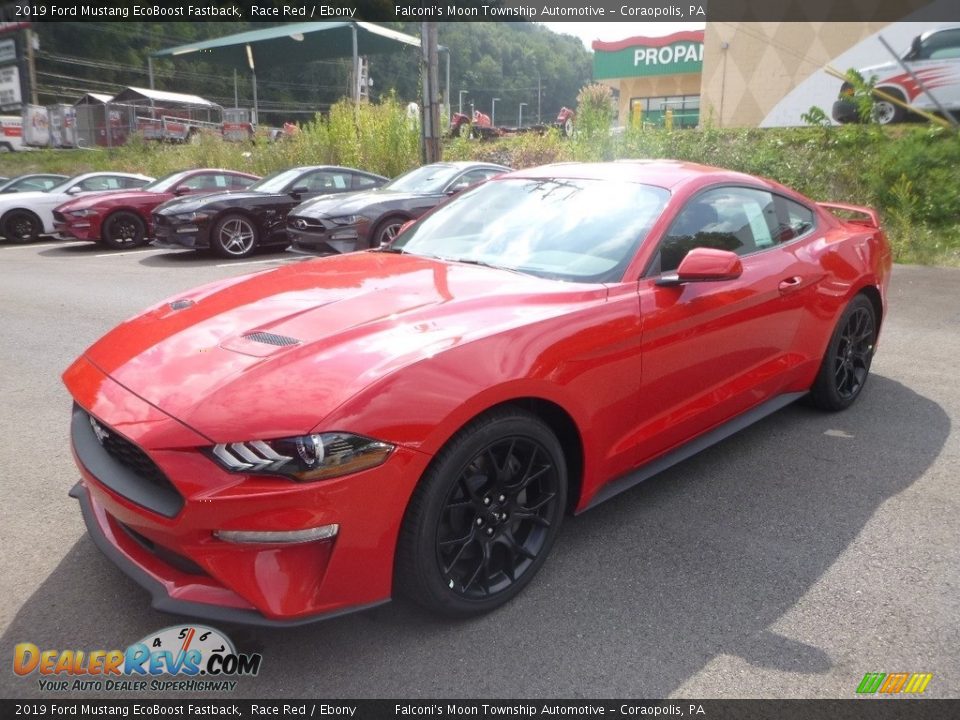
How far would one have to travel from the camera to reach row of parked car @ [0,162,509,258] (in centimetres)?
1001

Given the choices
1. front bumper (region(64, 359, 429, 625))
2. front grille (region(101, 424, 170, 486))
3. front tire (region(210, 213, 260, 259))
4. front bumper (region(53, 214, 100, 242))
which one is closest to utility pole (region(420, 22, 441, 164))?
front tire (region(210, 213, 260, 259))

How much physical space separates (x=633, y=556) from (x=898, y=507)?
1.30 meters

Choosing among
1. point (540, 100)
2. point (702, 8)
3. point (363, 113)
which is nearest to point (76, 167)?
point (363, 113)

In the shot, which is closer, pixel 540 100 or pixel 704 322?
pixel 704 322

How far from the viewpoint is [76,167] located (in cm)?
3297

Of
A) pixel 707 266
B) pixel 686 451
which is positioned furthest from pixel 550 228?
pixel 686 451

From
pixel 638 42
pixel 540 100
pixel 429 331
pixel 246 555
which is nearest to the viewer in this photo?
pixel 246 555

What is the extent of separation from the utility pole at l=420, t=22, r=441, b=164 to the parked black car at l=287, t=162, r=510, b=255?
3.92 m

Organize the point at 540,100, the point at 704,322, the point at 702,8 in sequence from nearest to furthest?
the point at 704,322, the point at 702,8, the point at 540,100

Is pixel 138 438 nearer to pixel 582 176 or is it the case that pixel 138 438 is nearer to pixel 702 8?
pixel 582 176

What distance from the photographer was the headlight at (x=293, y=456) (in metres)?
2.09

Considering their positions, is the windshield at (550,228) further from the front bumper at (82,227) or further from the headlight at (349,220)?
the front bumper at (82,227)

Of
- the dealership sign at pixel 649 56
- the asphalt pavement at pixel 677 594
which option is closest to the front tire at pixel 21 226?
the asphalt pavement at pixel 677 594

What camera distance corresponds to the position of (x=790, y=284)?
379 cm
